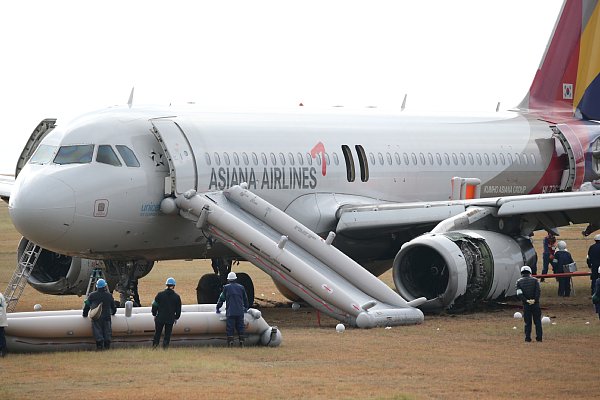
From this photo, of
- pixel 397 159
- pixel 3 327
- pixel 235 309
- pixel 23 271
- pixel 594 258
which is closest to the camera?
pixel 3 327

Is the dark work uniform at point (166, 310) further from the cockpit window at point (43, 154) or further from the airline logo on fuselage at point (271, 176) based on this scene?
the airline logo on fuselage at point (271, 176)

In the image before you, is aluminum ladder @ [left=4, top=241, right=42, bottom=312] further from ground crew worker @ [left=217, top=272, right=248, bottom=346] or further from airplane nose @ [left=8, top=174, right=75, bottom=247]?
ground crew worker @ [left=217, top=272, right=248, bottom=346]

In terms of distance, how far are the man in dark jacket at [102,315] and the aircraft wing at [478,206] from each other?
9384mm

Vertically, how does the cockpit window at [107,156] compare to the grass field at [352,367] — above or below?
above

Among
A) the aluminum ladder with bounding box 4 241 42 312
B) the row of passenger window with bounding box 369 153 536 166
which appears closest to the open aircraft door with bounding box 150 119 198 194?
the aluminum ladder with bounding box 4 241 42 312

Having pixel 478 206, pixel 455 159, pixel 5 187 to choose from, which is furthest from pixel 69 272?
pixel 455 159

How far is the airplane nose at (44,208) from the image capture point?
2686cm

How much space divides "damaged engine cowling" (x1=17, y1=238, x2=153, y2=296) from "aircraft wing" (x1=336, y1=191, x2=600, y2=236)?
513 centimetres

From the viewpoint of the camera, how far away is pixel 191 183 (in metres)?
28.8

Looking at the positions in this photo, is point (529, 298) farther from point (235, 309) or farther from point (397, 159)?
Answer: point (397, 159)

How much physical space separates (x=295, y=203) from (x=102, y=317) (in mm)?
9502

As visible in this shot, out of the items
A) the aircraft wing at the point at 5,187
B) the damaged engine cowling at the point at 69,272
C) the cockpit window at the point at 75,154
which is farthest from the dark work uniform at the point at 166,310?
the aircraft wing at the point at 5,187

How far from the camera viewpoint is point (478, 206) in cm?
3100

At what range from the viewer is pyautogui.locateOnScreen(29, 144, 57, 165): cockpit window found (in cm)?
2816
